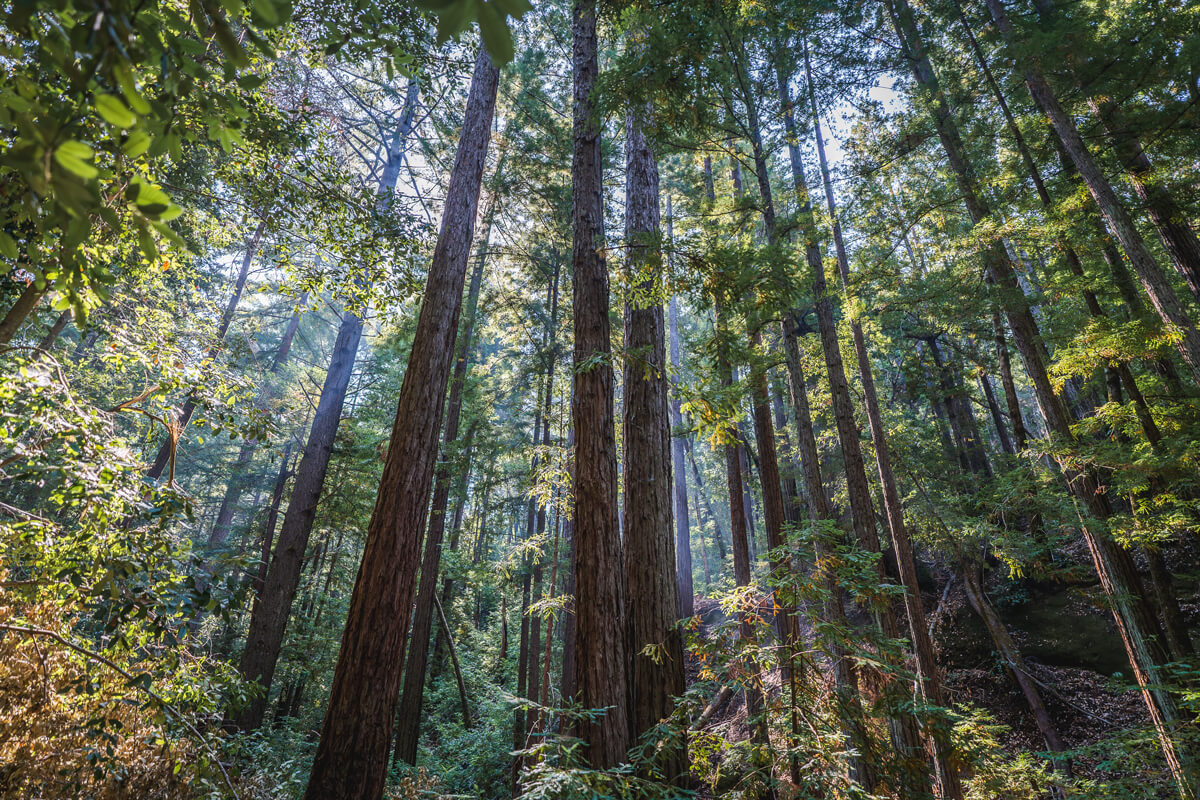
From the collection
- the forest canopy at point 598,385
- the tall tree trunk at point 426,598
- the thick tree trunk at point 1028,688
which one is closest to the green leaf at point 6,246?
the forest canopy at point 598,385

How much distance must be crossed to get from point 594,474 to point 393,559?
1.74m

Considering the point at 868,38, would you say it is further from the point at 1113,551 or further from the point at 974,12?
the point at 1113,551

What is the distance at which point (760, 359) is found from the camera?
6422 mm

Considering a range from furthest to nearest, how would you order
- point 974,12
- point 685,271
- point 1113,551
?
point 974,12 → point 1113,551 → point 685,271

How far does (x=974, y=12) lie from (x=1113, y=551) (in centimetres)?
881

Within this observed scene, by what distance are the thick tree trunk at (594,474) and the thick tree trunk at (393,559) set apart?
4.60ft

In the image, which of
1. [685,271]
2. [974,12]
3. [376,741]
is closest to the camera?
[376,741]

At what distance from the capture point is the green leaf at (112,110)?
2.57 ft

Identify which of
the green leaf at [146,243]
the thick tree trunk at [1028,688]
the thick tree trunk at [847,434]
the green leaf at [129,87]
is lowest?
the thick tree trunk at [1028,688]

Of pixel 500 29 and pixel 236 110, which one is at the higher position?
pixel 236 110

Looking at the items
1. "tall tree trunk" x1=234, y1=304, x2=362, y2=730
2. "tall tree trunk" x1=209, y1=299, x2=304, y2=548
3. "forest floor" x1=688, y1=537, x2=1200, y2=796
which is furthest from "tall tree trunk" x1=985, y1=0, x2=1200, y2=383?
"tall tree trunk" x1=209, y1=299, x2=304, y2=548

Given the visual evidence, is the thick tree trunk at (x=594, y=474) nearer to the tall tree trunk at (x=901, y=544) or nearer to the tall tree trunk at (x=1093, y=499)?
the tall tree trunk at (x=901, y=544)

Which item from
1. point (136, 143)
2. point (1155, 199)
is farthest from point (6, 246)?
A: point (1155, 199)

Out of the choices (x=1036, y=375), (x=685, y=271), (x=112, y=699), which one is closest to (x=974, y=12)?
(x=1036, y=375)
